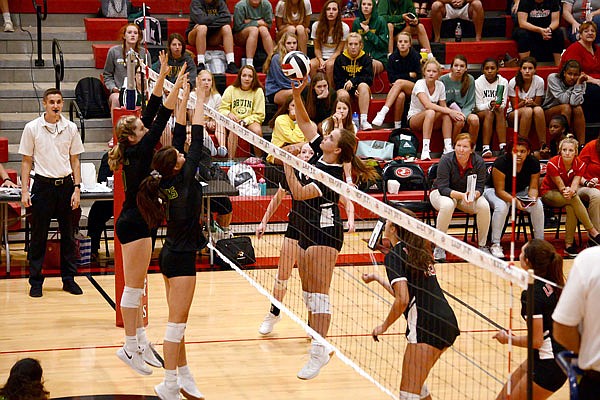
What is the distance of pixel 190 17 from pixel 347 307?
23.3ft

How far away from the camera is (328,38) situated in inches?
605

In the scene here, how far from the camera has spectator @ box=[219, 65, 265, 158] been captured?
1385 centimetres

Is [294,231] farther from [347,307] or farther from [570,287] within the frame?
[570,287]

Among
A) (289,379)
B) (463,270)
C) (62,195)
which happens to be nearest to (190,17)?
(62,195)

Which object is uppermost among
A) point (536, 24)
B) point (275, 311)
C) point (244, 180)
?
point (536, 24)

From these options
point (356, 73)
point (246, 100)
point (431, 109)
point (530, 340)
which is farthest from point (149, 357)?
point (356, 73)

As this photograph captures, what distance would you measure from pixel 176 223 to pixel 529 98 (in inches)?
364

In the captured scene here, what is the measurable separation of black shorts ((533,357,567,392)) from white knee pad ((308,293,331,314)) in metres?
2.18

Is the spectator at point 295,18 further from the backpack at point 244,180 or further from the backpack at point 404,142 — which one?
the backpack at point 244,180

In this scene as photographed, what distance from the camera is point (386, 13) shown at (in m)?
16.0

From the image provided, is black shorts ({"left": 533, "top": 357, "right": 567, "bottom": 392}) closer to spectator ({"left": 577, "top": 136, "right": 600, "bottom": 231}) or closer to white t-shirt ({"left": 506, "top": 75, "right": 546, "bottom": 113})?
spectator ({"left": 577, "top": 136, "right": 600, "bottom": 231})

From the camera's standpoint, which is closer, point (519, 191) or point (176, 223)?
point (176, 223)

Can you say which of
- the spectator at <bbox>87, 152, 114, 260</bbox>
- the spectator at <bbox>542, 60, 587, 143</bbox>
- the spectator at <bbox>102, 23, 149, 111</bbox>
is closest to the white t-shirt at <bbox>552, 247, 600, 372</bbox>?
the spectator at <bbox>87, 152, 114, 260</bbox>

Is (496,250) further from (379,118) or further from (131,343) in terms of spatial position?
(131,343)
